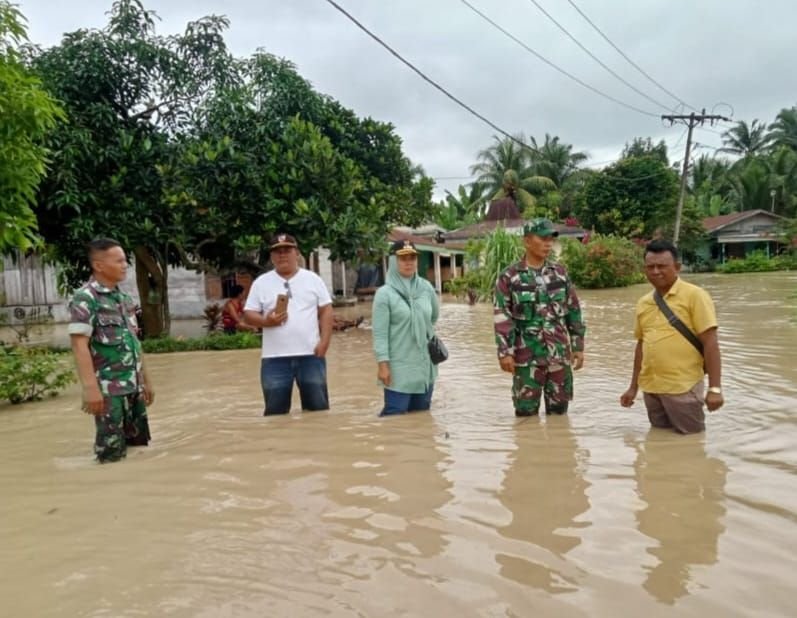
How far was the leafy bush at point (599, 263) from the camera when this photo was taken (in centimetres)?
2706

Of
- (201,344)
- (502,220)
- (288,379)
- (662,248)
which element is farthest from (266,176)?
(502,220)

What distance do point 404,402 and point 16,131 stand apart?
4.46 m

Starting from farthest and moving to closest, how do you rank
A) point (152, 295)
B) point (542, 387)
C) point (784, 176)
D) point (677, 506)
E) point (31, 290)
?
point (784, 176) < point (31, 290) < point (152, 295) < point (542, 387) < point (677, 506)

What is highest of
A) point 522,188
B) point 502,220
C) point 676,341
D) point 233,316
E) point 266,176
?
point 522,188

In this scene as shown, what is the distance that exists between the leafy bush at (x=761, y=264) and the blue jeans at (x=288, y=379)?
119 ft

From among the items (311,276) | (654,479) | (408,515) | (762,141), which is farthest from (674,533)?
(762,141)

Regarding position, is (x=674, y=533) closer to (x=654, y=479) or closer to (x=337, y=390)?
(x=654, y=479)

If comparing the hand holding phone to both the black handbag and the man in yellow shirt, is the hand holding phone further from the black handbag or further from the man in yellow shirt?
the man in yellow shirt

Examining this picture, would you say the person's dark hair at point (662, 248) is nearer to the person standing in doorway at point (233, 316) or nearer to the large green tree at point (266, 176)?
the large green tree at point (266, 176)

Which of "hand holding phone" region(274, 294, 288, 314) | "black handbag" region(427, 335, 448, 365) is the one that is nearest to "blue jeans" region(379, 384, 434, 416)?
"black handbag" region(427, 335, 448, 365)

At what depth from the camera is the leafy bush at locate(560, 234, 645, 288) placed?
1065 inches

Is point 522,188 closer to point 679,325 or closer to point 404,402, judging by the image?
point 404,402

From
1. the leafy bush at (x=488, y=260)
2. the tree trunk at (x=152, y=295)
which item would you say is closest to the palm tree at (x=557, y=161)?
the leafy bush at (x=488, y=260)

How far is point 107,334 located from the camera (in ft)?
14.4
